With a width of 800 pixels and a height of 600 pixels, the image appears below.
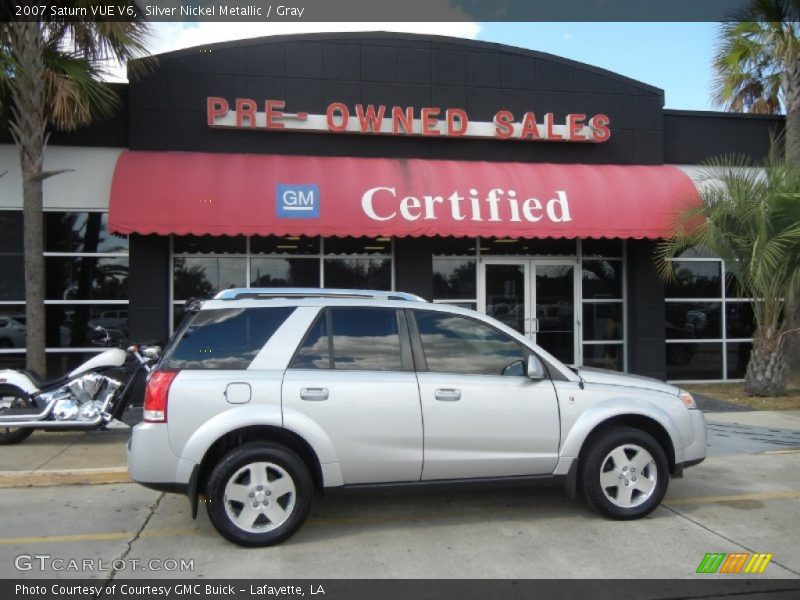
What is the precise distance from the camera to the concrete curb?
6.54 m

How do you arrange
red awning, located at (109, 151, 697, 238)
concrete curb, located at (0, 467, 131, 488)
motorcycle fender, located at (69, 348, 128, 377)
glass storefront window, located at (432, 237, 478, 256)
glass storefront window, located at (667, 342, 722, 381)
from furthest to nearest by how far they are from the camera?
1. glass storefront window, located at (667, 342, 722, 381)
2. glass storefront window, located at (432, 237, 478, 256)
3. red awning, located at (109, 151, 697, 238)
4. motorcycle fender, located at (69, 348, 128, 377)
5. concrete curb, located at (0, 467, 131, 488)

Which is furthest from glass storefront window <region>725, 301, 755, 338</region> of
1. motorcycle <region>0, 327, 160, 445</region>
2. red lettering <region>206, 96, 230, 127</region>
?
motorcycle <region>0, 327, 160, 445</region>

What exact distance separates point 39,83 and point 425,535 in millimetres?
7843

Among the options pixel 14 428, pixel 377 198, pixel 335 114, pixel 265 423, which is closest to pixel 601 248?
pixel 377 198

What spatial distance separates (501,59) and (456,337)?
8.16m

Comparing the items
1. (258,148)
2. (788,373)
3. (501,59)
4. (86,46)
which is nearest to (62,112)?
(86,46)

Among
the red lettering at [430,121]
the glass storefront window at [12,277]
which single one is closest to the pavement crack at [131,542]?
the glass storefront window at [12,277]

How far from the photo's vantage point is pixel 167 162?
1041 cm

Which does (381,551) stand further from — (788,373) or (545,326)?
(788,373)

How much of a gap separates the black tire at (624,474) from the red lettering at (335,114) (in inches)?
295

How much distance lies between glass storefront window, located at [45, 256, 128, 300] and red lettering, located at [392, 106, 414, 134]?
197 inches

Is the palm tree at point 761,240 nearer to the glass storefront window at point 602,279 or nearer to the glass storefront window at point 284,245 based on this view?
the glass storefront window at point 602,279

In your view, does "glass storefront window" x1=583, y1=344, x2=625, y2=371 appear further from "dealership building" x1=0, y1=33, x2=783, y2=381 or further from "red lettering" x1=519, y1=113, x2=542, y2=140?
"red lettering" x1=519, y1=113, x2=542, y2=140
